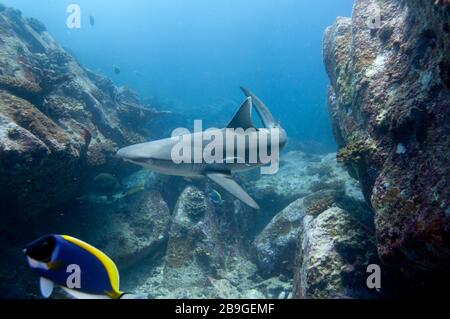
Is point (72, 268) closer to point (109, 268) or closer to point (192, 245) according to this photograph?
point (109, 268)

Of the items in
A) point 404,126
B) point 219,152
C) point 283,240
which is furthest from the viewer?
point 283,240

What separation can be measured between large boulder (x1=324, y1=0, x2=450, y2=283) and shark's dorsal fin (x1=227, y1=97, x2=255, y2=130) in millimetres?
1996

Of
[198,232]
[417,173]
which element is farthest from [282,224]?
[417,173]

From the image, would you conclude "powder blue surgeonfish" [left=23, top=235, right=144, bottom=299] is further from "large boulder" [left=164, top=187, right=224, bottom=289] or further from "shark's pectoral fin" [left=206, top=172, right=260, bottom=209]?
"large boulder" [left=164, top=187, right=224, bottom=289]

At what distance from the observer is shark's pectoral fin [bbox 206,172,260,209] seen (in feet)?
14.7

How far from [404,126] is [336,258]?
2.16 metres

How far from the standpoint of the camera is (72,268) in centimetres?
195

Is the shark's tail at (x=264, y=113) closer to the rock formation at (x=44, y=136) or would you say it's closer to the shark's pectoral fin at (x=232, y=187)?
the shark's pectoral fin at (x=232, y=187)

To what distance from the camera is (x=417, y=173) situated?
3391mm

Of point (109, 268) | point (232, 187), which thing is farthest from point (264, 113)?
point (109, 268)

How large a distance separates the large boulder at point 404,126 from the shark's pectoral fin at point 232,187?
1.82 meters

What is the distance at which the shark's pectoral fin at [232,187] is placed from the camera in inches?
177

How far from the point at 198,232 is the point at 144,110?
8.63 metres
